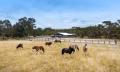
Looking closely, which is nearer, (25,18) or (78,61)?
(78,61)

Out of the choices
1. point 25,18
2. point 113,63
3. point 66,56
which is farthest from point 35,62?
point 25,18

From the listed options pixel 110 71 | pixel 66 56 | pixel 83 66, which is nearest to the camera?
pixel 110 71

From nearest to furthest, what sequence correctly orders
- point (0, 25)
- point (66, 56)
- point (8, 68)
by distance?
point (8, 68), point (66, 56), point (0, 25)

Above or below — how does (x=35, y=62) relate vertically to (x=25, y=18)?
below

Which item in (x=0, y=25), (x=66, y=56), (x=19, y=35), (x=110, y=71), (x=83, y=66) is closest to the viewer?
(x=110, y=71)

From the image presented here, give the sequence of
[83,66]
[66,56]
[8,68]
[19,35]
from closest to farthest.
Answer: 1. [83,66]
2. [8,68]
3. [66,56]
4. [19,35]

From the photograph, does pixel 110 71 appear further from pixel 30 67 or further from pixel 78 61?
pixel 30 67

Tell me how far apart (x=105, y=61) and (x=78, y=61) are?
8.77ft

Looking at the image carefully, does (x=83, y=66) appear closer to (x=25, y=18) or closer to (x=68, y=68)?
(x=68, y=68)

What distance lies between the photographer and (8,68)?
2725 cm

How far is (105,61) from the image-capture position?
85.9 ft

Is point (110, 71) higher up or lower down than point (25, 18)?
lower down

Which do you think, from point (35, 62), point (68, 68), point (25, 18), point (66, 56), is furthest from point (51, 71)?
point (25, 18)

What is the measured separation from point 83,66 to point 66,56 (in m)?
5.92
